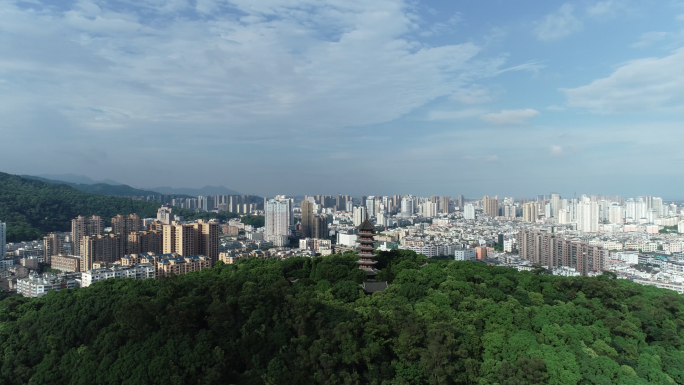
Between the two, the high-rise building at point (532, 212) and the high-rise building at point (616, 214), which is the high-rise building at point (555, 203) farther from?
the high-rise building at point (616, 214)

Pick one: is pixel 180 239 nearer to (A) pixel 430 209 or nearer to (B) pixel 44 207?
(B) pixel 44 207

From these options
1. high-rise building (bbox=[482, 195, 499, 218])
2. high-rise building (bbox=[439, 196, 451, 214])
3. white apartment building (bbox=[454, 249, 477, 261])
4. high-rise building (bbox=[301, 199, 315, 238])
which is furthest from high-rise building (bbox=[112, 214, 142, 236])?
high-rise building (bbox=[439, 196, 451, 214])

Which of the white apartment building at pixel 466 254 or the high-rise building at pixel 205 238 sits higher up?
the high-rise building at pixel 205 238

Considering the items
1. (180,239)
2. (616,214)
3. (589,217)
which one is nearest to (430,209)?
(616,214)

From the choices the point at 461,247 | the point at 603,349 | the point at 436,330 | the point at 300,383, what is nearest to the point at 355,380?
the point at 300,383

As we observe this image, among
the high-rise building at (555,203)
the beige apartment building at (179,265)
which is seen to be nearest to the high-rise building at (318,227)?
the beige apartment building at (179,265)

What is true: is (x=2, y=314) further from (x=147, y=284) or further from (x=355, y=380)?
(x=355, y=380)
